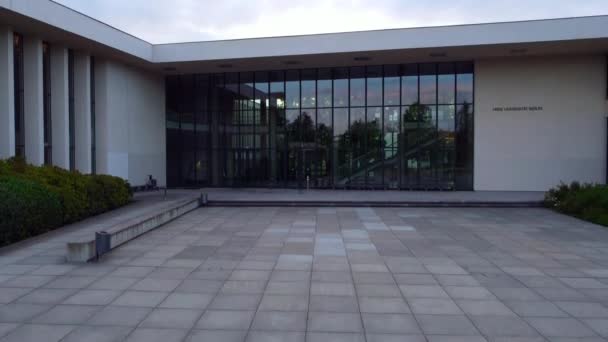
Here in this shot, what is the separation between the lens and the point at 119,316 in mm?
5422

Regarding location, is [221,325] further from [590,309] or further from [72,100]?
[72,100]

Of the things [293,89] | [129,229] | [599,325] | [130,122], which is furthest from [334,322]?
[293,89]

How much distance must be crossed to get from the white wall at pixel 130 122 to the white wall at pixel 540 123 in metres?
17.0

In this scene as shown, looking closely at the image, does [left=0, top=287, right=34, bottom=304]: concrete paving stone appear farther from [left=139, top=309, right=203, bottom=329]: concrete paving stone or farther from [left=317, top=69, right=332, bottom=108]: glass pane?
[left=317, top=69, right=332, bottom=108]: glass pane

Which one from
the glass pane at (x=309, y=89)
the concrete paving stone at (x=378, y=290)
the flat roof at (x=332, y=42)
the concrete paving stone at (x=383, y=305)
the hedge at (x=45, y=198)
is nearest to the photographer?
the concrete paving stone at (x=383, y=305)

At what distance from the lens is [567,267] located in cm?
789

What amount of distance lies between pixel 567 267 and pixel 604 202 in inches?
287

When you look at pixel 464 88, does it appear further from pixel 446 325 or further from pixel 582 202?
pixel 446 325

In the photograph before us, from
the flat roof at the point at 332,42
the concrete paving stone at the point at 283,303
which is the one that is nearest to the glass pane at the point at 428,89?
the flat roof at the point at 332,42

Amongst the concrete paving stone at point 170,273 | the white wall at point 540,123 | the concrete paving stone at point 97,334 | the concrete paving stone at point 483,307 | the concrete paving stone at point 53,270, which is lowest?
the concrete paving stone at point 97,334

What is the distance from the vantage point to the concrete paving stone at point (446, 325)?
4957 mm

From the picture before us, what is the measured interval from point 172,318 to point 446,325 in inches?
128

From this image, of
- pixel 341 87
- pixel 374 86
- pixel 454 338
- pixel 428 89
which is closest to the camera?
pixel 454 338

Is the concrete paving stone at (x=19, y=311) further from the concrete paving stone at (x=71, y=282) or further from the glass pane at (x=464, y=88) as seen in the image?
the glass pane at (x=464, y=88)
